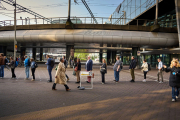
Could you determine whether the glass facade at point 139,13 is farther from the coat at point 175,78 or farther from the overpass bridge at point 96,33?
the coat at point 175,78

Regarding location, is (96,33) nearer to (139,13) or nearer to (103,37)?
(103,37)

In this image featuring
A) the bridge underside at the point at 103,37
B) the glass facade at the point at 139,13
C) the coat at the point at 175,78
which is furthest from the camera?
the glass facade at the point at 139,13

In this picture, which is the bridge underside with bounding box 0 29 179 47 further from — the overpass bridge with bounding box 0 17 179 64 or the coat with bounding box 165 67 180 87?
the coat with bounding box 165 67 180 87

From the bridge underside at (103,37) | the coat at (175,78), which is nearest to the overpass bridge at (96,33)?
the bridge underside at (103,37)

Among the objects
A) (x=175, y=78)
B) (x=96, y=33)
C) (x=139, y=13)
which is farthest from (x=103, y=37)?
(x=175, y=78)

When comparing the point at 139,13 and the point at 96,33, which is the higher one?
the point at 139,13

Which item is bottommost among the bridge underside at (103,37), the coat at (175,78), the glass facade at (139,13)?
the coat at (175,78)

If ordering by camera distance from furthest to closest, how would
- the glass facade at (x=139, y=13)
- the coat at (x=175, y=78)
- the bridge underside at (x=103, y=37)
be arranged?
1. the glass facade at (x=139, y=13)
2. the bridge underside at (x=103, y=37)
3. the coat at (x=175, y=78)

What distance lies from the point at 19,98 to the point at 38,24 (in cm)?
1714

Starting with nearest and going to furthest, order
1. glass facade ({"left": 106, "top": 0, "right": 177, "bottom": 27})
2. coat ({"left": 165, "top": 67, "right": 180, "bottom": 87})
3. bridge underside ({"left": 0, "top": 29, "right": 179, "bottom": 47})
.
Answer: coat ({"left": 165, "top": 67, "right": 180, "bottom": 87}), bridge underside ({"left": 0, "top": 29, "right": 179, "bottom": 47}), glass facade ({"left": 106, "top": 0, "right": 177, "bottom": 27})

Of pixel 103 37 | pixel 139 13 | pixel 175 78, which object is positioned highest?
pixel 139 13

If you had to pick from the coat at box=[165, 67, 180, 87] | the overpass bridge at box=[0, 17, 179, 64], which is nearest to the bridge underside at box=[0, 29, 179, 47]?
the overpass bridge at box=[0, 17, 179, 64]

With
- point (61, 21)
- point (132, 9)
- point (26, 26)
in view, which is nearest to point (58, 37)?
point (61, 21)

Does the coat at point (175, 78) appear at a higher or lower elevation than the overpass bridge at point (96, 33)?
lower
